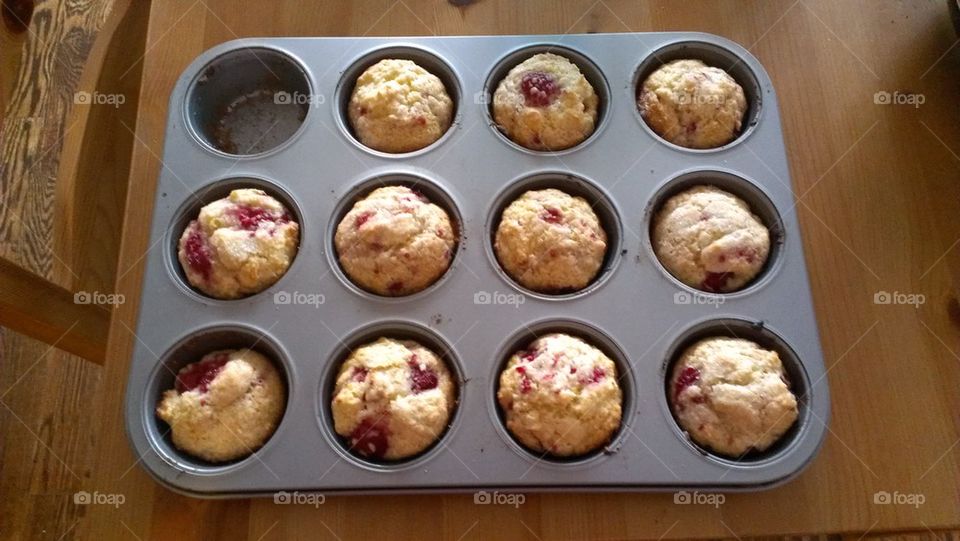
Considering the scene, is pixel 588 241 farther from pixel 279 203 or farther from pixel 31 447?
pixel 31 447

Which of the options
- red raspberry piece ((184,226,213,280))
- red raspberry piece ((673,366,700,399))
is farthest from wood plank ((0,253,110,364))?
red raspberry piece ((673,366,700,399))

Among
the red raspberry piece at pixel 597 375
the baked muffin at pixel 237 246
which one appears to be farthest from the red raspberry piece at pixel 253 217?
the red raspberry piece at pixel 597 375

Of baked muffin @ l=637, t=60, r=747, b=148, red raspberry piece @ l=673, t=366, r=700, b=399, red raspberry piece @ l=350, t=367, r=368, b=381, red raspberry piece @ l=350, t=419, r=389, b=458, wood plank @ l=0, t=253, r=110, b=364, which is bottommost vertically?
red raspberry piece @ l=350, t=419, r=389, b=458

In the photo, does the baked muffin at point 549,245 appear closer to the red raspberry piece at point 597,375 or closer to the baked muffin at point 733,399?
the red raspberry piece at point 597,375

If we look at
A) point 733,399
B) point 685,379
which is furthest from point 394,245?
point 733,399

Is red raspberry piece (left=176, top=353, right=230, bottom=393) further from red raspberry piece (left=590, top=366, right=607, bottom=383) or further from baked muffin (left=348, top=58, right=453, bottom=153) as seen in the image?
red raspberry piece (left=590, top=366, right=607, bottom=383)

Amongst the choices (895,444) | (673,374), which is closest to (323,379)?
(673,374)

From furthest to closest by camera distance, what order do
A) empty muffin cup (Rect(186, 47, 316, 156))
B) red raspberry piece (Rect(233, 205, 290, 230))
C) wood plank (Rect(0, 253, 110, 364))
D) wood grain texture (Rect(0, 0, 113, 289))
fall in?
wood grain texture (Rect(0, 0, 113, 289)) → empty muffin cup (Rect(186, 47, 316, 156)) → red raspberry piece (Rect(233, 205, 290, 230)) → wood plank (Rect(0, 253, 110, 364))
